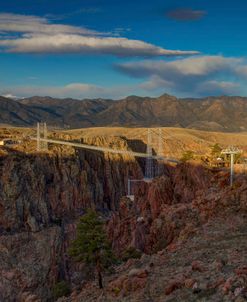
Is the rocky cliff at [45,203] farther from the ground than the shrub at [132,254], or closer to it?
closer to it

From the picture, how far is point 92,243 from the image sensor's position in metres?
30.4

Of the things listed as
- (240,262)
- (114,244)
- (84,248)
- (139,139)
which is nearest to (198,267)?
(240,262)

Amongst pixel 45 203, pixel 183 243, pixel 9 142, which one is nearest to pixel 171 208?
pixel 183 243

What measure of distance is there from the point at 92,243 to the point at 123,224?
23.2 m

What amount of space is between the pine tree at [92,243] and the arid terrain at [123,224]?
157cm

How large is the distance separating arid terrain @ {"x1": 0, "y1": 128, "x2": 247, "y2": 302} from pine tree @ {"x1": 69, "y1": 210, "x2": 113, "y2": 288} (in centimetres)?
157

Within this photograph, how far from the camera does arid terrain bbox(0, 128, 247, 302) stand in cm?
2598

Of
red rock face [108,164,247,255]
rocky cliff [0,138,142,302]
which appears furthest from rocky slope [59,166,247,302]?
rocky cliff [0,138,142,302]

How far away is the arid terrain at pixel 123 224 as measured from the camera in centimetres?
2598

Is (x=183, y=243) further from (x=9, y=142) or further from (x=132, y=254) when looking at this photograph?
(x=9, y=142)

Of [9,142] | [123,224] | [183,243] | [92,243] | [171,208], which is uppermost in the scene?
[9,142]

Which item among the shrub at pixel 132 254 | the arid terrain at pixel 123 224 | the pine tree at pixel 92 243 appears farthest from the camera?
the shrub at pixel 132 254

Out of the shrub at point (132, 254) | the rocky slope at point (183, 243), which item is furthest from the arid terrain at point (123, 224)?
the shrub at point (132, 254)

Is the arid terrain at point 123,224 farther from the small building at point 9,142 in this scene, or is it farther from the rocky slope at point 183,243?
the small building at point 9,142
